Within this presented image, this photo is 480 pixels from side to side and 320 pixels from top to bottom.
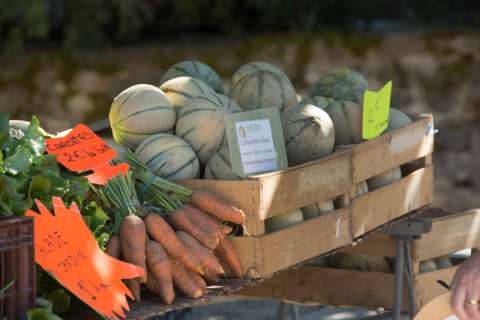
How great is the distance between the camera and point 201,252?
8.40 feet

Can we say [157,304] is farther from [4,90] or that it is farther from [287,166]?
[4,90]

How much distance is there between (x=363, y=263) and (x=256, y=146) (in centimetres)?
118

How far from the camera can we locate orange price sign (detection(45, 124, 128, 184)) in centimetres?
239

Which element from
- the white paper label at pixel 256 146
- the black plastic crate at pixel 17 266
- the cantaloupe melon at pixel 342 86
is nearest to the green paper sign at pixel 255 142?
the white paper label at pixel 256 146

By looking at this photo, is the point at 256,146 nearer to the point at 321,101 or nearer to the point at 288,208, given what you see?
the point at 288,208

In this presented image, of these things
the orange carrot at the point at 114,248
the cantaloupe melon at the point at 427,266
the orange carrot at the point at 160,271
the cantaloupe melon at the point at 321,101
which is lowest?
the cantaloupe melon at the point at 427,266

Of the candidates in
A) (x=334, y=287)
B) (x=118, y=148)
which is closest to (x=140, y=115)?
(x=118, y=148)

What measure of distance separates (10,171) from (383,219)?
1591 millimetres

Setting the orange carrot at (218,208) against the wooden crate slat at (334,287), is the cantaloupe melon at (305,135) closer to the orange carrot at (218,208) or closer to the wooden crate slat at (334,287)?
the orange carrot at (218,208)

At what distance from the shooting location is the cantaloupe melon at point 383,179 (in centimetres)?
332

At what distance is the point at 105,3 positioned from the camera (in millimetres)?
6992

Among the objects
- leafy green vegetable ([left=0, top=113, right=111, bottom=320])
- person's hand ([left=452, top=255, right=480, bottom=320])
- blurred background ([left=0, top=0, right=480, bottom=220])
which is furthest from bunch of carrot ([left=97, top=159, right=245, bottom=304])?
blurred background ([left=0, top=0, right=480, bottom=220])

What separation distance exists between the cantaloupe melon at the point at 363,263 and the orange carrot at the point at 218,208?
1196 mm

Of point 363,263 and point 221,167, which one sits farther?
point 363,263
